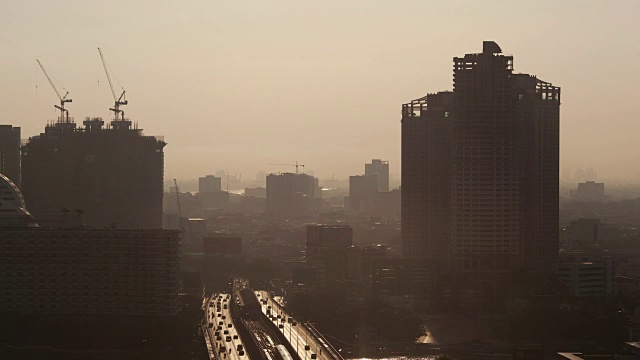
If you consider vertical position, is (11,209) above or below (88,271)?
above

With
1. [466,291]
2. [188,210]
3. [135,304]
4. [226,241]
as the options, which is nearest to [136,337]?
[135,304]

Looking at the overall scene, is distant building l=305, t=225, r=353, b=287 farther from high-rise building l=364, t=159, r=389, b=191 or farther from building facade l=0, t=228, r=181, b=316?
high-rise building l=364, t=159, r=389, b=191

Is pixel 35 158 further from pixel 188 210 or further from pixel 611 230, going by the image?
pixel 188 210

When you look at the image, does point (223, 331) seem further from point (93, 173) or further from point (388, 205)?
point (388, 205)

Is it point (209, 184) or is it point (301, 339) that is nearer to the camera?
point (301, 339)

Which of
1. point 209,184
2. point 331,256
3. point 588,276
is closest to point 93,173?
point 331,256
